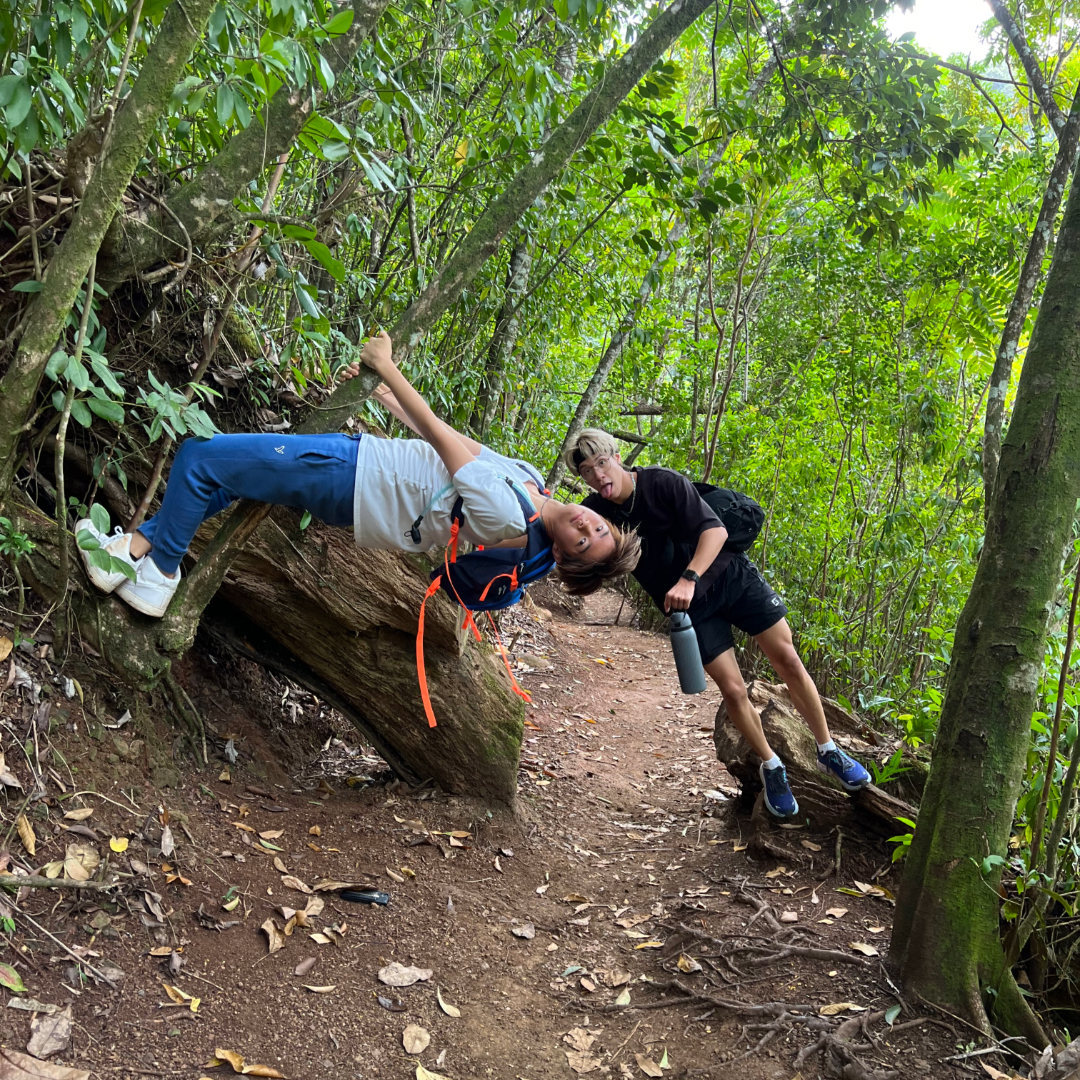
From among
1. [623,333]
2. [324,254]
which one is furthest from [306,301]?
[623,333]

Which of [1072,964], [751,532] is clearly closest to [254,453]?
[751,532]

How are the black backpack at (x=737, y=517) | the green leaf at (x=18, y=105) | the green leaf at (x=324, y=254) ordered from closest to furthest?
the green leaf at (x=18, y=105)
the green leaf at (x=324, y=254)
the black backpack at (x=737, y=517)

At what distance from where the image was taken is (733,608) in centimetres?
447

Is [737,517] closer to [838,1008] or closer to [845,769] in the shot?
[845,769]

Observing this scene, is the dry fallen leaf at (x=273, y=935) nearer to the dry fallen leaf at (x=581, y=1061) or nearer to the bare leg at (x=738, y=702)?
the dry fallen leaf at (x=581, y=1061)

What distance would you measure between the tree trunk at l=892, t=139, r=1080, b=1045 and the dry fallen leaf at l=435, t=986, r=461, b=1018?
170 cm

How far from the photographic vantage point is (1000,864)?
9.10 ft

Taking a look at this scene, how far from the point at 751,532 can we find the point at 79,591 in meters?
3.28

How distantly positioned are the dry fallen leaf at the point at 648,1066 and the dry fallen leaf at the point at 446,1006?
698 mm

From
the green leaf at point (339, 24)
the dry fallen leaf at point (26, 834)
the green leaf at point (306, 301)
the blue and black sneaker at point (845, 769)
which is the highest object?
the green leaf at point (339, 24)

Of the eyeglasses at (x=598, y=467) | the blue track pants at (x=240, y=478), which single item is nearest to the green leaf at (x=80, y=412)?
the blue track pants at (x=240, y=478)

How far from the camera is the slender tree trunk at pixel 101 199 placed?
8.21 feet

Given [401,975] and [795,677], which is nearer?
[401,975]

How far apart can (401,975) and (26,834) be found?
150 cm
